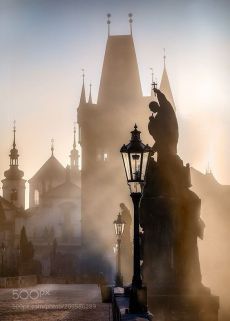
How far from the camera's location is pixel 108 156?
7494cm

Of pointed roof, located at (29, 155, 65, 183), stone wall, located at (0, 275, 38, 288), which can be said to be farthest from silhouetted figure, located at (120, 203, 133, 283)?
pointed roof, located at (29, 155, 65, 183)

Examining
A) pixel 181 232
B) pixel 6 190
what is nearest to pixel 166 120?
pixel 181 232

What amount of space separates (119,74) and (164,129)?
6093 cm

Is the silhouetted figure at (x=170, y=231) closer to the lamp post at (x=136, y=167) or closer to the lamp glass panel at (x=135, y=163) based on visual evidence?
the lamp post at (x=136, y=167)

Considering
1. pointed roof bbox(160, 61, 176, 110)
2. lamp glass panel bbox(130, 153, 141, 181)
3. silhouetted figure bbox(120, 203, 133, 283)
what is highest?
pointed roof bbox(160, 61, 176, 110)

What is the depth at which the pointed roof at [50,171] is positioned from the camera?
11131cm

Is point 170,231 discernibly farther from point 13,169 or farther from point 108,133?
point 13,169

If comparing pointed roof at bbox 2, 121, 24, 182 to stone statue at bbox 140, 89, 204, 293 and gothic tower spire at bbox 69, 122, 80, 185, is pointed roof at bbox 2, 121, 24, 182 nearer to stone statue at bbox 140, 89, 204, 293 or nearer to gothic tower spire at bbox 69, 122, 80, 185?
gothic tower spire at bbox 69, 122, 80, 185

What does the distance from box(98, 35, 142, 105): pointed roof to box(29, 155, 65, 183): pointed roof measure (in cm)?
3684

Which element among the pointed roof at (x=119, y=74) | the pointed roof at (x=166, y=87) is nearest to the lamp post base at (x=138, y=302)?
the pointed roof at (x=166, y=87)

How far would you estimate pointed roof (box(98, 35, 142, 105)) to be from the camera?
7638 cm

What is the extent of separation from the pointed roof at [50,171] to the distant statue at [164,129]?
95.6 metres

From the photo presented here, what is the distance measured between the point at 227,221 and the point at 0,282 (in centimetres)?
3163

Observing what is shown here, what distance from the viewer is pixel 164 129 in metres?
16.3
